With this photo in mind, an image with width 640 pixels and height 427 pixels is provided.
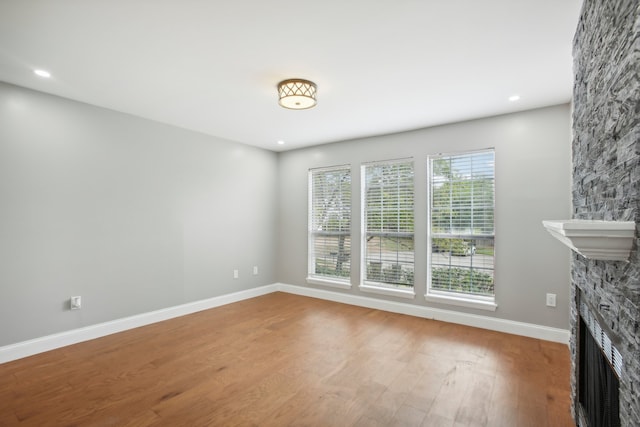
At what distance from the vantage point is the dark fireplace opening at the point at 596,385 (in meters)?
Answer: 1.30

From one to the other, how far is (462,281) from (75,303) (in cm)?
446

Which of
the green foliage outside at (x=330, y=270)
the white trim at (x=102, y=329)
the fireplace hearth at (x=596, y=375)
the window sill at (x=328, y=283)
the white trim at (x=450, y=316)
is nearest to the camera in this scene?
the fireplace hearth at (x=596, y=375)

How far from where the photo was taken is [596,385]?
1.57 meters

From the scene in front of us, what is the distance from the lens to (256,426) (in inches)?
80.5

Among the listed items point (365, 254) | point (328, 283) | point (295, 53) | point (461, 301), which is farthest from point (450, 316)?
point (295, 53)

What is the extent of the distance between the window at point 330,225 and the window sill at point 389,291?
0.40 metres

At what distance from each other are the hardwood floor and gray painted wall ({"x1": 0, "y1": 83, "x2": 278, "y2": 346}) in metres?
0.51

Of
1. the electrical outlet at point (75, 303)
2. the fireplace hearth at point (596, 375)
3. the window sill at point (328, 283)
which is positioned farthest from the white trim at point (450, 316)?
the electrical outlet at point (75, 303)

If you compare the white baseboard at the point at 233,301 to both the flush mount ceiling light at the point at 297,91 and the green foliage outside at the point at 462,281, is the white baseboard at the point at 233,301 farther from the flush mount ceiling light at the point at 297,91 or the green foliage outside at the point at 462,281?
the flush mount ceiling light at the point at 297,91

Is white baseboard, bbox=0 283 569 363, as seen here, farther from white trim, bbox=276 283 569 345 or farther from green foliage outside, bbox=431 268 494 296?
green foliage outside, bbox=431 268 494 296

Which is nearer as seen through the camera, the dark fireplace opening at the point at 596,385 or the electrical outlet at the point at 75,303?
the dark fireplace opening at the point at 596,385

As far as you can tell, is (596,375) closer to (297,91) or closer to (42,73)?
(297,91)

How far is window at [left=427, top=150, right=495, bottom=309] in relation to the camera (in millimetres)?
3896

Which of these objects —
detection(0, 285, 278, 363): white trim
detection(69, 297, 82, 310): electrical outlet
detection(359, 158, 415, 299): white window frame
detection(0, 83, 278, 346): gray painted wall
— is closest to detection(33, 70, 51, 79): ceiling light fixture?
detection(0, 83, 278, 346): gray painted wall
